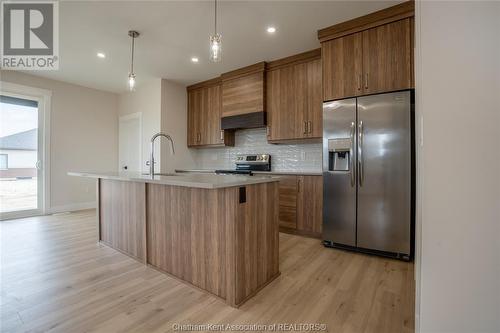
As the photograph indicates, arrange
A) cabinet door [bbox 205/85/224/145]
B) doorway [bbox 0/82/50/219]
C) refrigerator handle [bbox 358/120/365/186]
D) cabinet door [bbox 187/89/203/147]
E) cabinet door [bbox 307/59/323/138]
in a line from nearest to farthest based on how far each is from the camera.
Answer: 1. refrigerator handle [bbox 358/120/365/186]
2. cabinet door [bbox 307/59/323/138]
3. doorway [bbox 0/82/50/219]
4. cabinet door [bbox 205/85/224/145]
5. cabinet door [bbox 187/89/203/147]

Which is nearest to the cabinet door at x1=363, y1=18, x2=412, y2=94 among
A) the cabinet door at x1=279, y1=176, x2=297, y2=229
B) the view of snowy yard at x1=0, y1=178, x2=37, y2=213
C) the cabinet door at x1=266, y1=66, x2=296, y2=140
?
the cabinet door at x1=266, y1=66, x2=296, y2=140

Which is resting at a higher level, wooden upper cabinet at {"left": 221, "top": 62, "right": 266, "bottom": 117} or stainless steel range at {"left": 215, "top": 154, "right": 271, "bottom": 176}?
wooden upper cabinet at {"left": 221, "top": 62, "right": 266, "bottom": 117}

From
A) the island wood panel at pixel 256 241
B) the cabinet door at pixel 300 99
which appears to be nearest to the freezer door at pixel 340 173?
the cabinet door at pixel 300 99

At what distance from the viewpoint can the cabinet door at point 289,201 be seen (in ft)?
10.7

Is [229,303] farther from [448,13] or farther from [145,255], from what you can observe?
[448,13]

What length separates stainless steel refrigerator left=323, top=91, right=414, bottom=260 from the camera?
7.59 feet

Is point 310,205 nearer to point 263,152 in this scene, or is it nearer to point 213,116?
point 263,152

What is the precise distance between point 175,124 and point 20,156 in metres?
2.85

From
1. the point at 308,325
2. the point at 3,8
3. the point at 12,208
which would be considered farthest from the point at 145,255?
the point at 12,208

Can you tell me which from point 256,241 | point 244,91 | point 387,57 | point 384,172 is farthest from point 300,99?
point 256,241

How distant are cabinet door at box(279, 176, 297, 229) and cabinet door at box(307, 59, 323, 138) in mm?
734

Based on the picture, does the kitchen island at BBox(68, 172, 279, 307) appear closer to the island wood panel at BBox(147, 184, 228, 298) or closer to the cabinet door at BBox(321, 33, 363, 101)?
the island wood panel at BBox(147, 184, 228, 298)

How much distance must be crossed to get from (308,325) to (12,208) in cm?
541

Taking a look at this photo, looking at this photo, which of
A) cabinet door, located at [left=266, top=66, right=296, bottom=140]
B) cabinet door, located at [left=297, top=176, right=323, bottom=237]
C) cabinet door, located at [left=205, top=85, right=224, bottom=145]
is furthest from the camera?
cabinet door, located at [left=205, top=85, right=224, bottom=145]
